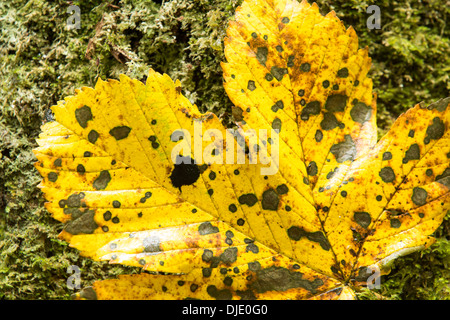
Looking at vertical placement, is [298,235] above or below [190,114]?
below

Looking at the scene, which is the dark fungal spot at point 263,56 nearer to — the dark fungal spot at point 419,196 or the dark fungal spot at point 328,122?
the dark fungal spot at point 328,122

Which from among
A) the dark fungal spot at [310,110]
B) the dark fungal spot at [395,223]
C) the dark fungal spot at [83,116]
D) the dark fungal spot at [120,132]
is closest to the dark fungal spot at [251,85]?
the dark fungal spot at [310,110]

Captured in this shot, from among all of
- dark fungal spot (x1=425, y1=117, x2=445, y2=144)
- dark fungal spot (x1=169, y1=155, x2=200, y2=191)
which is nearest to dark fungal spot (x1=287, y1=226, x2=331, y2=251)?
dark fungal spot (x1=169, y1=155, x2=200, y2=191)

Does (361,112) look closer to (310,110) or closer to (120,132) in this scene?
(310,110)

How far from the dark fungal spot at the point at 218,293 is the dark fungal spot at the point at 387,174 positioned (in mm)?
596

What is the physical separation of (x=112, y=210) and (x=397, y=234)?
35.1 inches

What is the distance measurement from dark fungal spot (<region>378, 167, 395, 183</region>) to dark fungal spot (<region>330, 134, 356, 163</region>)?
10 cm

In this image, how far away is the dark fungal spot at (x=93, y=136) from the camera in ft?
3.47

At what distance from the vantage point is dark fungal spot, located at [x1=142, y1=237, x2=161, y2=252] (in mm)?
1045

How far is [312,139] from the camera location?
1.08m

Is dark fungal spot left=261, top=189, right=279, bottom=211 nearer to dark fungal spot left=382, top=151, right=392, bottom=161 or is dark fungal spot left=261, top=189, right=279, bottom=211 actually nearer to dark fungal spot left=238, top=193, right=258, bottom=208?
dark fungal spot left=238, top=193, right=258, bottom=208

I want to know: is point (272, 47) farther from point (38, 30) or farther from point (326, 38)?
point (38, 30)

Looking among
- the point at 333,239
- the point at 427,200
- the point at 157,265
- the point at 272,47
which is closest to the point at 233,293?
the point at 157,265

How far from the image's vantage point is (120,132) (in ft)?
3.49
